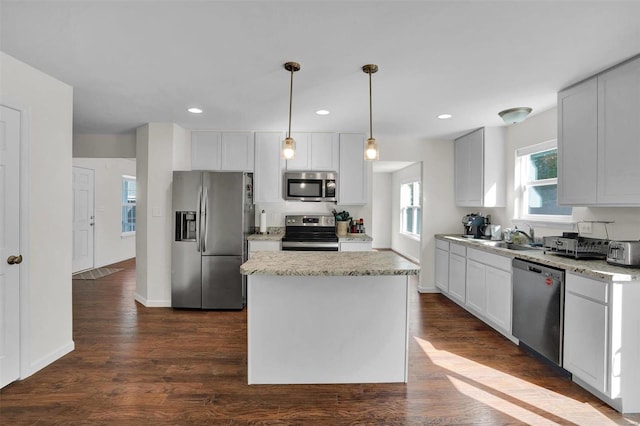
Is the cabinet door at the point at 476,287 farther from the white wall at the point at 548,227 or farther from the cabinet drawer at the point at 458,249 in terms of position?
the white wall at the point at 548,227

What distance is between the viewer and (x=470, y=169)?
441 cm

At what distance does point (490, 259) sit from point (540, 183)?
43.1 inches

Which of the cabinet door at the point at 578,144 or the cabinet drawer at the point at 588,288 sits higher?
the cabinet door at the point at 578,144

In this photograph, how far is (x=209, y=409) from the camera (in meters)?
2.09

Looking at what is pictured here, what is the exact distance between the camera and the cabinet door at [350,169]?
4512mm

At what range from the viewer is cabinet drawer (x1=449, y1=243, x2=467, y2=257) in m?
3.95

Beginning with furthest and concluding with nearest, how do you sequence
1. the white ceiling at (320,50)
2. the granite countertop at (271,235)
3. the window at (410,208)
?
the window at (410,208)
the granite countertop at (271,235)
the white ceiling at (320,50)

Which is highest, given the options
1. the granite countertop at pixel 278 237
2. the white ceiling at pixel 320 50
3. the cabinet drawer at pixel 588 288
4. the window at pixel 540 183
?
the white ceiling at pixel 320 50

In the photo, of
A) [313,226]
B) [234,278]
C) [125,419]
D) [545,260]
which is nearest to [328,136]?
[313,226]

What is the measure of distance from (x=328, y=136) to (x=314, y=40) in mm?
2448

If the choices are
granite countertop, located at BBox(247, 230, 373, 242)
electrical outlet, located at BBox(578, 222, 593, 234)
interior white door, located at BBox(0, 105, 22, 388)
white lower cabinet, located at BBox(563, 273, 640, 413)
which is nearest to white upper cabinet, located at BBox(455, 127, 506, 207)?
electrical outlet, located at BBox(578, 222, 593, 234)

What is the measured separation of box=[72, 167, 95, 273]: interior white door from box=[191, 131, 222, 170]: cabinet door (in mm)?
2914

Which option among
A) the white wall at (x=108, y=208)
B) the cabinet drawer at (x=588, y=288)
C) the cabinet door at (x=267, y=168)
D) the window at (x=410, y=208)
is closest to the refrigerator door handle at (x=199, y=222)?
the cabinet door at (x=267, y=168)

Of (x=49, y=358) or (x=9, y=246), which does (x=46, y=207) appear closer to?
(x=9, y=246)
